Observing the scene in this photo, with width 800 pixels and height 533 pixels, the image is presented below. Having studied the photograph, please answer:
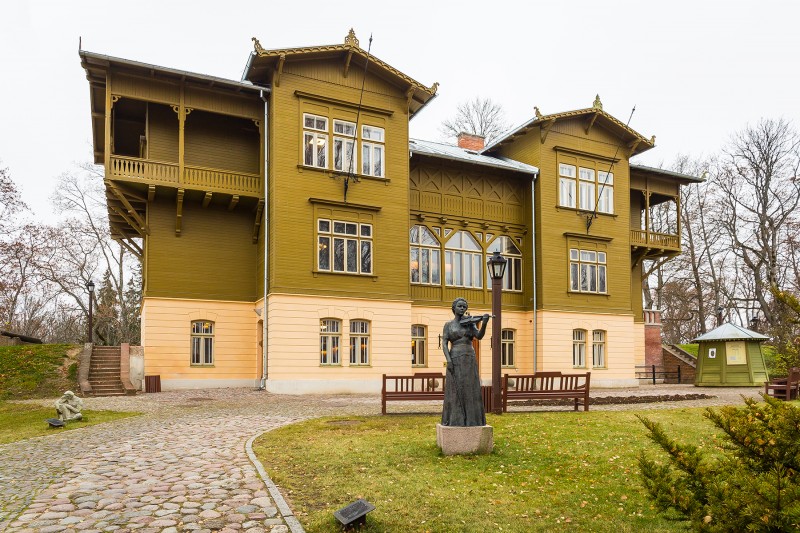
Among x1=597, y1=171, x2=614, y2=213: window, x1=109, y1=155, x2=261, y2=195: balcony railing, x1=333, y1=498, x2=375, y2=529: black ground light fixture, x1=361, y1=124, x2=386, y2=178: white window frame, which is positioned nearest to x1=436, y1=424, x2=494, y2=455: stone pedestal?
x1=333, y1=498, x2=375, y2=529: black ground light fixture

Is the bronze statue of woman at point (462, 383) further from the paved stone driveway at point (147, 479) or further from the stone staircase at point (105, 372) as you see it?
the stone staircase at point (105, 372)

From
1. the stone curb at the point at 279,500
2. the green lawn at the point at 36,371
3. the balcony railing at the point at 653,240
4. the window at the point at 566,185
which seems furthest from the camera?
the balcony railing at the point at 653,240

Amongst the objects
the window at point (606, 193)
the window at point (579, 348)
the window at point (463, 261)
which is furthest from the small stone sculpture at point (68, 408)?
the window at point (606, 193)

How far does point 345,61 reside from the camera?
2391cm

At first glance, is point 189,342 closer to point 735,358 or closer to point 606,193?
point 606,193

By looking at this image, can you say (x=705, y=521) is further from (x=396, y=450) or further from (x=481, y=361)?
(x=481, y=361)

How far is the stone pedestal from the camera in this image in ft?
30.1

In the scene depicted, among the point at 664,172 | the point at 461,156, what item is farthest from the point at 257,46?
the point at 664,172

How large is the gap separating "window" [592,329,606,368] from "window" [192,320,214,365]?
1704cm

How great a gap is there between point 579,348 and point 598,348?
112 centimetres

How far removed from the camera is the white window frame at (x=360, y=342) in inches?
936

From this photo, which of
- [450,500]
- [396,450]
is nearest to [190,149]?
[396,450]

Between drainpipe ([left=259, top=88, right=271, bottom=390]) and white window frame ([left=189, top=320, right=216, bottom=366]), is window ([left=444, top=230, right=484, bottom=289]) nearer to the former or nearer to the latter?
drainpipe ([left=259, top=88, right=271, bottom=390])

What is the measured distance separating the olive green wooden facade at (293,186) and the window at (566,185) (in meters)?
0.36
